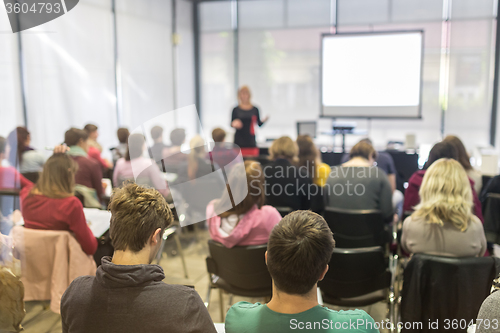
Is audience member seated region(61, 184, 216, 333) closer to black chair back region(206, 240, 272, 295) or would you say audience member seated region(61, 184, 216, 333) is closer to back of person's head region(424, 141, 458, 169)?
black chair back region(206, 240, 272, 295)

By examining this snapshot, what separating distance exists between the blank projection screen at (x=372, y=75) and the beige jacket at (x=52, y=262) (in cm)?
520

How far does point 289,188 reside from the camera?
2.93 m

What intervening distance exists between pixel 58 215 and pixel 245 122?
3.31m

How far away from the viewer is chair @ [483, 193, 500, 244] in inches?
109

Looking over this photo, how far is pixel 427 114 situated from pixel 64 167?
6.33 meters

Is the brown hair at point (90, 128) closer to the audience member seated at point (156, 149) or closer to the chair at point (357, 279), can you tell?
the audience member seated at point (156, 149)

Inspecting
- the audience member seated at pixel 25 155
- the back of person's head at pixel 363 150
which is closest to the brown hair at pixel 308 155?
the back of person's head at pixel 363 150

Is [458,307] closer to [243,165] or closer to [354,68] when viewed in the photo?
[243,165]

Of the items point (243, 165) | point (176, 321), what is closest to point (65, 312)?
point (176, 321)

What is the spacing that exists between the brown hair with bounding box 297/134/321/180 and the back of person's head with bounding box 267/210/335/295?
2.31 meters

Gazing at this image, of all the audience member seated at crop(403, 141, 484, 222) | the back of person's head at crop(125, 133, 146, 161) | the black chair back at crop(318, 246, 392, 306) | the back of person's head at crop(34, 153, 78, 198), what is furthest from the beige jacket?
the audience member seated at crop(403, 141, 484, 222)

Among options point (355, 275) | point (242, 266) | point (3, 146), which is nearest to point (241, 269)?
point (242, 266)

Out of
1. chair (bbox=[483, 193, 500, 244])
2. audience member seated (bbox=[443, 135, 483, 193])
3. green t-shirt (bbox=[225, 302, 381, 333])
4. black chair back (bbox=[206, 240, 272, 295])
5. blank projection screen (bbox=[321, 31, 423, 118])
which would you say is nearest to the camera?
green t-shirt (bbox=[225, 302, 381, 333])

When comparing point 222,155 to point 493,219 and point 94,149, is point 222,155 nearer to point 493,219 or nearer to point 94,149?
point 493,219
